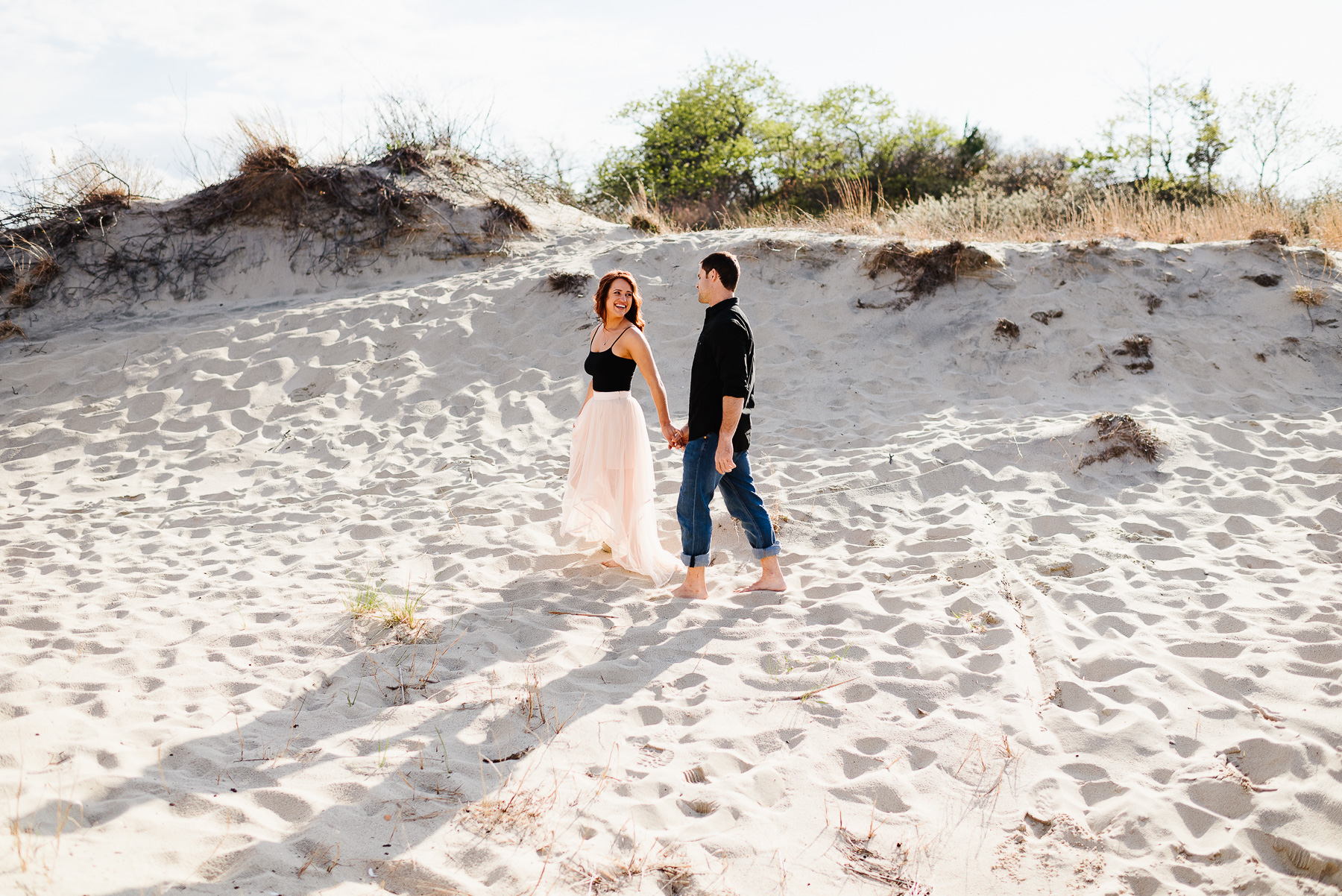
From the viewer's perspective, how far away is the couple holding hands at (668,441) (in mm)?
4117

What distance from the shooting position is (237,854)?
2438 millimetres

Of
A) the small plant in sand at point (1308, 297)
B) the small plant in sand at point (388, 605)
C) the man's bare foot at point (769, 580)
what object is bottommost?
the man's bare foot at point (769, 580)

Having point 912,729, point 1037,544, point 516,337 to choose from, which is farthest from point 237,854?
point 516,337

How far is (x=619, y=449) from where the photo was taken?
15.6 feet

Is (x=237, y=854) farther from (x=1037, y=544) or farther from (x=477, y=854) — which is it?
(x=1037, y=544)

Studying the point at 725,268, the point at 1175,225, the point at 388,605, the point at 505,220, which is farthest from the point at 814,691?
the point at 505,220

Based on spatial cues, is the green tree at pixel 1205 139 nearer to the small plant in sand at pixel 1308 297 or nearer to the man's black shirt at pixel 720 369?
the small plant in sand at pixel 1308 297

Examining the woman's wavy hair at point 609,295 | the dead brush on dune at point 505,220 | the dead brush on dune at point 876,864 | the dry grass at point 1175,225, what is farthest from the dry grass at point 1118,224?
the dead brush on dune at point 876,864

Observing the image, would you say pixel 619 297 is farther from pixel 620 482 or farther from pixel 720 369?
pixel 620 482

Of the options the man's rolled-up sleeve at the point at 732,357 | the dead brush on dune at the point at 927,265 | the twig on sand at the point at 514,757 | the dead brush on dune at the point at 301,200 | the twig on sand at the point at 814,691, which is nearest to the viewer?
the twig on sand at the point at 514,757

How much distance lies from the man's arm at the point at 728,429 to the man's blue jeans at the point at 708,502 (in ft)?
0.51

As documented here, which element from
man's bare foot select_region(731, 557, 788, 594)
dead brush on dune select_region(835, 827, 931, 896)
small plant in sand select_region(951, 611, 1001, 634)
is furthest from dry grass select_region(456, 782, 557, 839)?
small plant in sand select_region(951, 611, 1001, 634)

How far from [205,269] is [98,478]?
555 centimetres

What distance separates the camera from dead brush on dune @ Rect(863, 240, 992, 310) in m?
9.55
